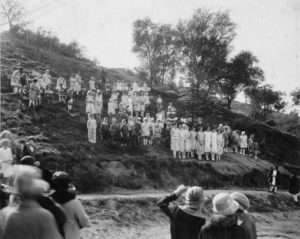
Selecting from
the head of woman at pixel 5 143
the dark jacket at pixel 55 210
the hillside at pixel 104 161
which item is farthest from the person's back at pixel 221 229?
the hillside at pixel 104 161

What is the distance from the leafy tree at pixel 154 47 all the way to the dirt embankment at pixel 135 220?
28.2 m

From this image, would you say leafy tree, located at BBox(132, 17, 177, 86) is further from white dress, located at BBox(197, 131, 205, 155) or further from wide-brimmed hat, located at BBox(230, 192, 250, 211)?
wide-brimmed hat, located at BBox(230, 192, 250, 211)

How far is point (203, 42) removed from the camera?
41.3 metres

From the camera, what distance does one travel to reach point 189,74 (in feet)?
142

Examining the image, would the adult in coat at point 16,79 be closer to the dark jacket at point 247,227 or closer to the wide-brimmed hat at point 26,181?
the dark jacket at point 247,227

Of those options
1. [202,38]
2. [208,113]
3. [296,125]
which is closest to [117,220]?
[208,113]

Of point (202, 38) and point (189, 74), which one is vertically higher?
point (202, 38)

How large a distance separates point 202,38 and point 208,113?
7.21 metres

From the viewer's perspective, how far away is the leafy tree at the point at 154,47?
44.9m

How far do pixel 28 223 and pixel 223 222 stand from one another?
2109 mm

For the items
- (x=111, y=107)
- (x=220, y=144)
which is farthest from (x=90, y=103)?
(x=220, y=144)

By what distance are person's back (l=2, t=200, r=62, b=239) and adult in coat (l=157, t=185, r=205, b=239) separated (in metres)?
1.85

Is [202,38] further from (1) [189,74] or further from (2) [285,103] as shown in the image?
(2) [285,103]

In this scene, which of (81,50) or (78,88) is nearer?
(78,88)
